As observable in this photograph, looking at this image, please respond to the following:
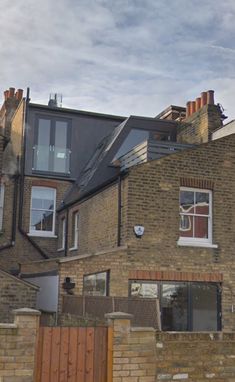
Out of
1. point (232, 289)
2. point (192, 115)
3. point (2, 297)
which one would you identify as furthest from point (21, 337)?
point (192, 115)

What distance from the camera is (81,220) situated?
19719 mm

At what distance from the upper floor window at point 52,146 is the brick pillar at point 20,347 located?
1581cm

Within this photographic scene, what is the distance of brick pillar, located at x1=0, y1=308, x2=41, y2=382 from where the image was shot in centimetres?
786

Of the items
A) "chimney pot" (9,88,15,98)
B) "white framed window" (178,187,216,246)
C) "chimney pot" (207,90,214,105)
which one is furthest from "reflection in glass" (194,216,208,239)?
"chimney pot" (9,88,15,98)

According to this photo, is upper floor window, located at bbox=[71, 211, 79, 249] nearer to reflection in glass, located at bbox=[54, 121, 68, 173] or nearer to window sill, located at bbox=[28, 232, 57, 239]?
window sill, located at bbox=[28, 232, 57, 239]

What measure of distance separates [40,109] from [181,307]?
12291 mm

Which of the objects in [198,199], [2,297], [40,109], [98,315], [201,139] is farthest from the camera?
[40,109]

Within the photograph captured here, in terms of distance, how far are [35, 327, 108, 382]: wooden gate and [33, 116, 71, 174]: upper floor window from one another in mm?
15725

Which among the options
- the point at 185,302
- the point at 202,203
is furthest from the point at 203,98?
the point at 185,302

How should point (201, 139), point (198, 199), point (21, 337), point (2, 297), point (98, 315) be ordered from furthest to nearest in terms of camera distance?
point (201, 139) < point (198, 199) < point (2, 297) < point (98, 315) < point (21, 337)

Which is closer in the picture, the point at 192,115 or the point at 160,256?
the point at 160,256

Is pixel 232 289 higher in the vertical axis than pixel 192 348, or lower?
higher

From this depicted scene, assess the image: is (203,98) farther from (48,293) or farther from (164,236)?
(48,293)

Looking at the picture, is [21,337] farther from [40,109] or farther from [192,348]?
[40,109]
